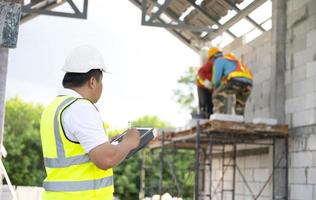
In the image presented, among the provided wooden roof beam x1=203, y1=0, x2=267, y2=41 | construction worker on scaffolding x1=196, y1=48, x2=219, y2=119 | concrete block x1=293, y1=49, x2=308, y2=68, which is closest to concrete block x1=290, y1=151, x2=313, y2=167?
concrete block x1=293, y1=49, x2=308, y2=68

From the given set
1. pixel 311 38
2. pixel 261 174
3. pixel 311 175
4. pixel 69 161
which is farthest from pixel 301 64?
pixel 69 161

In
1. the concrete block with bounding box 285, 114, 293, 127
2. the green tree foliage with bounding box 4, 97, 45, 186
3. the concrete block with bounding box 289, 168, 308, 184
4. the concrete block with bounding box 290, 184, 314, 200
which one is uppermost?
the concrete block with bounding box 285, 114, 293, 127

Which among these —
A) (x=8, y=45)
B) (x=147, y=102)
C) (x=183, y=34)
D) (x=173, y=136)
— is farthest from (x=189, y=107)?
(x=8, y=45)

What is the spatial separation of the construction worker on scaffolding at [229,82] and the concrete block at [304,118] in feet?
2.75

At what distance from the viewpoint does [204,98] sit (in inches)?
353

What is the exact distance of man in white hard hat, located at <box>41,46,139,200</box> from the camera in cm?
208

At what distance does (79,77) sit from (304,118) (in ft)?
18.7

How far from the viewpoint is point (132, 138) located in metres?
2.17

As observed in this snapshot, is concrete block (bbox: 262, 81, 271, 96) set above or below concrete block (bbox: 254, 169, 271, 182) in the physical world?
above

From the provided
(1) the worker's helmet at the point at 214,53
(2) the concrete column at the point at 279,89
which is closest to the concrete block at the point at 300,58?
(2) the concrete column at the point at 279,89

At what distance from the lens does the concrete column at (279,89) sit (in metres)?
7.93

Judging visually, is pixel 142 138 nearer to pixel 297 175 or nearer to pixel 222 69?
pixel 297 175

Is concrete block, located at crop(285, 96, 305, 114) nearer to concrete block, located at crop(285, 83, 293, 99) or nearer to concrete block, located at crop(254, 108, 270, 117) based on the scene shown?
concrete block, located at crop(285, 83, 293, 99)

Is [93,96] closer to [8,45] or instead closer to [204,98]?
[8,45]
